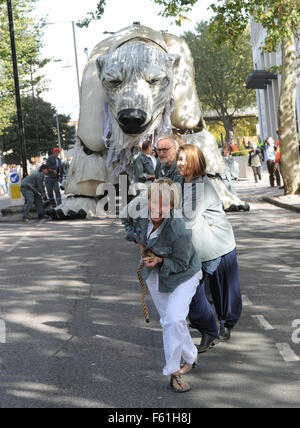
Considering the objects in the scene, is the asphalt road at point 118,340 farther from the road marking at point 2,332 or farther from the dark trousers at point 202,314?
the dark trousers at point 202,314

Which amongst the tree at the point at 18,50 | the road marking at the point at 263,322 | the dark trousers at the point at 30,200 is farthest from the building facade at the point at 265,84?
the road marking at the point at 263,322

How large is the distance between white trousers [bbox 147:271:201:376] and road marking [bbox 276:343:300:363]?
0.71 m

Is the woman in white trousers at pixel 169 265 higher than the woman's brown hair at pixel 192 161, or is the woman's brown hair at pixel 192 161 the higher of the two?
the woman's brown hair at pixel 192 161

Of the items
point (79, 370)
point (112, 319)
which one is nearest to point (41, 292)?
point (112, 319)

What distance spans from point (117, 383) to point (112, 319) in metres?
1.86

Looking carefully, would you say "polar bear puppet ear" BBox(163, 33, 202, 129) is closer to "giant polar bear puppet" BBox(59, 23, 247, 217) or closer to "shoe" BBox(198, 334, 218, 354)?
"giant polar bear puppet" BBox(59, 23, 247, 217)

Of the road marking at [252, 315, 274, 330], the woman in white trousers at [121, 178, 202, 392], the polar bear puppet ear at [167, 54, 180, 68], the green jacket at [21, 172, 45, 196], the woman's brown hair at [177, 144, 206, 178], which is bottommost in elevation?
the road marking at [252, 315, 274, 330]

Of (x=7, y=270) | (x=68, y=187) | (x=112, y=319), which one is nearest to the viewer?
(x=112, y=319)

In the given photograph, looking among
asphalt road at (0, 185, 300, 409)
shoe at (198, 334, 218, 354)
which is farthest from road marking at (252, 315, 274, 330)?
shoe at (198, 334, 218, 354)

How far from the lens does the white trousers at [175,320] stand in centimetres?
464

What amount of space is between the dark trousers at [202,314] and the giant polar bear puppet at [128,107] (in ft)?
22.5

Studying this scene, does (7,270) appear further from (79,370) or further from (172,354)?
(172,354)

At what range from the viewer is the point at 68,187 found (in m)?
15.1

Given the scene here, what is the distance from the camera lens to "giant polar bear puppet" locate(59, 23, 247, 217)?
12195 millimetres
